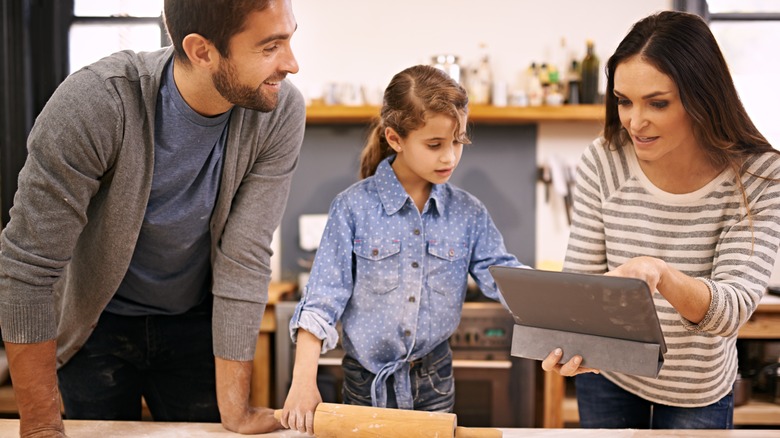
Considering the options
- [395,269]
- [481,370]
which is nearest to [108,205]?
[395,269]

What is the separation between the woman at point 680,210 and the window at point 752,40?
247 cm

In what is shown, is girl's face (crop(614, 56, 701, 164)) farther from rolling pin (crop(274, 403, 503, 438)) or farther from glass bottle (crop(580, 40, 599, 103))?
glass bottle (crop(580, 40, 599, 103))

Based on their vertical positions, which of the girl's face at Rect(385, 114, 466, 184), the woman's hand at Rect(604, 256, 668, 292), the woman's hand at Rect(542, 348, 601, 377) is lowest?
the woman's hand at Rect(542, 348, 601, 377)

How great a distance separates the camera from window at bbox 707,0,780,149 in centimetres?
362

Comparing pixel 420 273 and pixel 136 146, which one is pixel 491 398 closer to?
pixel 420 273

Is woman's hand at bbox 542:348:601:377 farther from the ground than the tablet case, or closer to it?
closer to it

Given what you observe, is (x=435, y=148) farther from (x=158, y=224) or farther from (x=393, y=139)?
(x=158, y=224)

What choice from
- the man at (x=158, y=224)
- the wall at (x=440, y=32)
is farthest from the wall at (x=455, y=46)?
the man at (x=158, y=224)

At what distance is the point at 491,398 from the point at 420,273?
1684mm

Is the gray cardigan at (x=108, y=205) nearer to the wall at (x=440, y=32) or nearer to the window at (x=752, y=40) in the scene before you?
the wall at (x=440, y=32)

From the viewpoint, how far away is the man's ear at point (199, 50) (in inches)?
52.5

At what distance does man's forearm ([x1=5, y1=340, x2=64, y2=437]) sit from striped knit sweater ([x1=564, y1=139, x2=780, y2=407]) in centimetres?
104

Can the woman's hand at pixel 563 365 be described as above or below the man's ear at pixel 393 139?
below

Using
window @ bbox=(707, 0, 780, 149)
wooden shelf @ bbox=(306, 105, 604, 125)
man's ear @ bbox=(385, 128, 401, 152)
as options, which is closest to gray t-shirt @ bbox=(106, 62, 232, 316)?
man's ear @ bbox=(385, 128, 401, 152)
